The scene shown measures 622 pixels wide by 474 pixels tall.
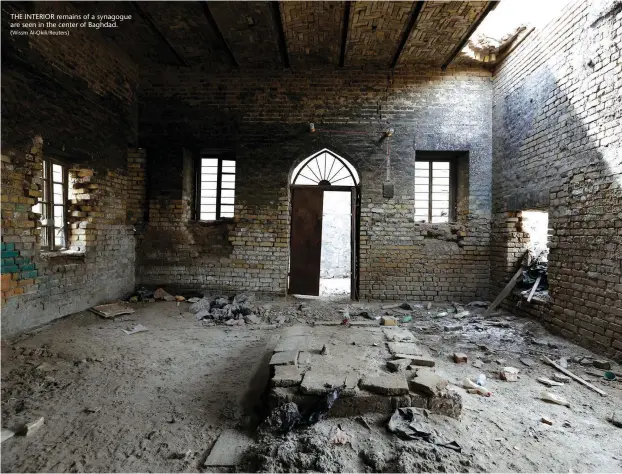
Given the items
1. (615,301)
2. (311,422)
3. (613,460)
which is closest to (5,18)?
(311,422)

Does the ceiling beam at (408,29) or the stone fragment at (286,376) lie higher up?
the ceiling beam at (408,29)

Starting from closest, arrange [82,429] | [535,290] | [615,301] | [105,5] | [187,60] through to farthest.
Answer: [82,429] → [615,301] → [105,5] → [535,290] → [187,60]

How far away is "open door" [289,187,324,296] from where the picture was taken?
6855 mm

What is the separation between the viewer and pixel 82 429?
2.48m

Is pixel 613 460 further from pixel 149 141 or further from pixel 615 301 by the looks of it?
pixel 149 141

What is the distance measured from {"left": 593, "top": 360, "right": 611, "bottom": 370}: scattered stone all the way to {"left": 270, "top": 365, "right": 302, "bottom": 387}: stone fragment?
3.55 meters

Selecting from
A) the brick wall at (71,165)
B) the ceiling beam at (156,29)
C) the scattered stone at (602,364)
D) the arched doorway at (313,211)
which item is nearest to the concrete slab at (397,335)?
the scattered stone at (602,364)

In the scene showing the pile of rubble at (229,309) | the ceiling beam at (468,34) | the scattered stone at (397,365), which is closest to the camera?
the scattered stone at (397,365)

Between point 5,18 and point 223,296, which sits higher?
point 5,18

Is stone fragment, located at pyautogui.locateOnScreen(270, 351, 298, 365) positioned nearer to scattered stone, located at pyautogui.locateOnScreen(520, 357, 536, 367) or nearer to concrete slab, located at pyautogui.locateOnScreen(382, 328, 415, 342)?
concrete slab, located at pyautogui.locateOnScreen(382, 328, 415, 342)

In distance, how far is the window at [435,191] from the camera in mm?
6945

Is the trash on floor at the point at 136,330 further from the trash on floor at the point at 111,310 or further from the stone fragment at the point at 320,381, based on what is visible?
the stone fragment at the point at 320,381

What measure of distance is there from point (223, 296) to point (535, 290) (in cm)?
571

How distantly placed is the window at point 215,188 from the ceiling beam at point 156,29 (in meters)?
1.93
